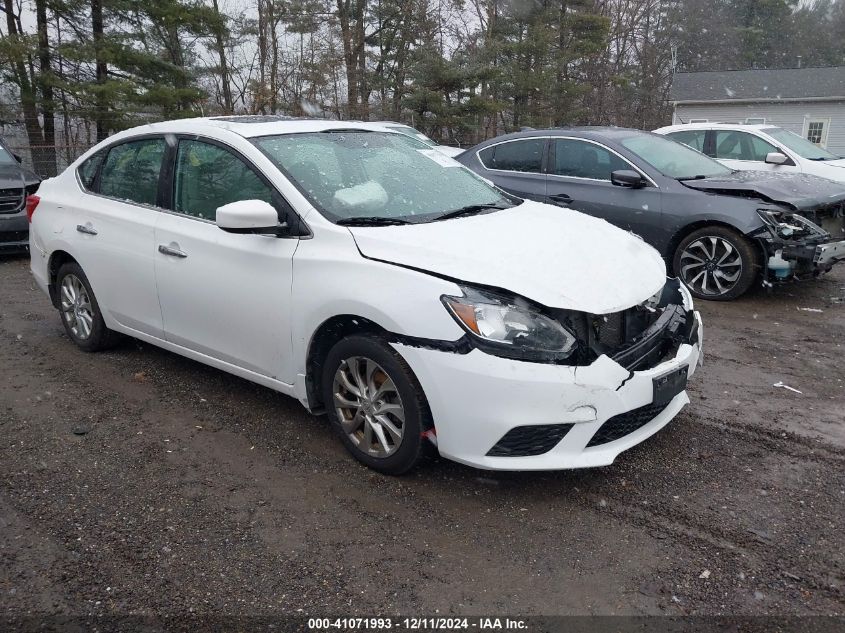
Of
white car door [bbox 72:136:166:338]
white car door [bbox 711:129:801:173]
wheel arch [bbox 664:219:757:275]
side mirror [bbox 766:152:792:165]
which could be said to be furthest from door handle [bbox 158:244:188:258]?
white car door [bbox 711:129:801:173]

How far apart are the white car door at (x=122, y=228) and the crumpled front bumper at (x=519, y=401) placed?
2164mm

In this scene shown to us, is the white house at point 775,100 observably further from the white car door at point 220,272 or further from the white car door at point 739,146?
the white car door at point 220,272

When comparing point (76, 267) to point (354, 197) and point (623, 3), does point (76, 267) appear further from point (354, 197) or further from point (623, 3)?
point (623, 3)

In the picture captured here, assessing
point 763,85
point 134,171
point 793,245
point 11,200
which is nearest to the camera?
point 134,171

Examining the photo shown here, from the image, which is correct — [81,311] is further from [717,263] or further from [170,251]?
[717,263]

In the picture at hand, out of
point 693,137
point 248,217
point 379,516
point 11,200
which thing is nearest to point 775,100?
point 693,137

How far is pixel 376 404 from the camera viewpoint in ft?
11.3

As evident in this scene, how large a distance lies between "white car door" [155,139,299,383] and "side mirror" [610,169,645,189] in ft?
14.0

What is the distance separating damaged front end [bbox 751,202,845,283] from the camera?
6422mm

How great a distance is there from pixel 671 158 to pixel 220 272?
5.34 meters

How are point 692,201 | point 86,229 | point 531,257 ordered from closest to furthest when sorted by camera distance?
point 531,257
point 86,229
point 692,201

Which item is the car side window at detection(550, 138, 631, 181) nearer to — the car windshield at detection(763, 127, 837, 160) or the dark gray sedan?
the dark gray sedan

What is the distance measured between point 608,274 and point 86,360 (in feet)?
12.7

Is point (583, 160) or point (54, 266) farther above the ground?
point (583, 160)
